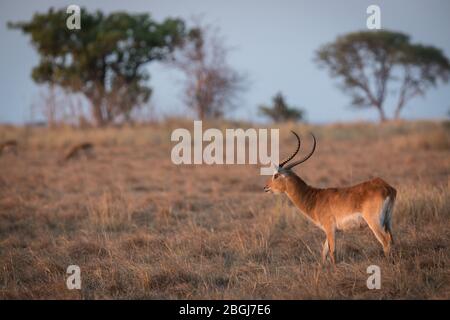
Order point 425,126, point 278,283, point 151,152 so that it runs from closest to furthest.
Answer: point 278,283, point 151,152, point 425,126

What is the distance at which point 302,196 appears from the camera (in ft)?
21.3

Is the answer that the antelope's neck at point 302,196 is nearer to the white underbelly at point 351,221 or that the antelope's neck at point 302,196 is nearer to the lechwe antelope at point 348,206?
the lechwe antelope at point 348,206

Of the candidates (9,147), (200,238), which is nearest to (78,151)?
(9,147)

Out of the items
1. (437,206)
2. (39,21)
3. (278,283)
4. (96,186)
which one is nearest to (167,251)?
(278,283)

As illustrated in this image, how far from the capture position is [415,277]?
5.09 metres

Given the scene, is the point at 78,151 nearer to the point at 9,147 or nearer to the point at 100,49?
the point at 9,147

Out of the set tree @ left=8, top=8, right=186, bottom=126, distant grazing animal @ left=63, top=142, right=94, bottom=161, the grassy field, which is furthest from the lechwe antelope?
tree @ left=8, top=8, right=186, bottom=126

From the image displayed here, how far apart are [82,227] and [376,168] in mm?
8137

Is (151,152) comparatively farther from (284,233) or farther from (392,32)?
(392,32)

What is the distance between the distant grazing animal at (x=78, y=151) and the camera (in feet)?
53.2

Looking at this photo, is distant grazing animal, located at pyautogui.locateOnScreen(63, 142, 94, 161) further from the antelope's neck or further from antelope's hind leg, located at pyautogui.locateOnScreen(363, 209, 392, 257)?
antelope's hind leg, located at pyautogui.locateOnScreen(363, 209, 392, 257)

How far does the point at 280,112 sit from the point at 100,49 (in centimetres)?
1200
